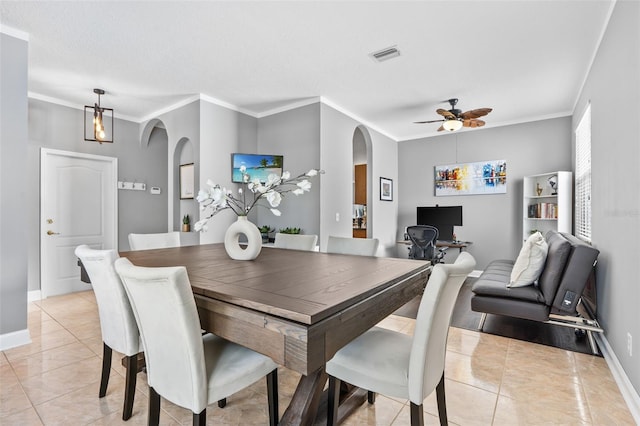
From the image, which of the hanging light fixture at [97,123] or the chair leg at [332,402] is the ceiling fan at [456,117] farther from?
the hanging light fixture at [97,123]

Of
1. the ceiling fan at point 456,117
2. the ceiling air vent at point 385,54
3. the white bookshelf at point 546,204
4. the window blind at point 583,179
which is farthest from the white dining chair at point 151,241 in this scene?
the white bookshelf at point 546,204

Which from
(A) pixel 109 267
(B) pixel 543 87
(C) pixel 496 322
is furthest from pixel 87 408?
(B) pixel 543 87

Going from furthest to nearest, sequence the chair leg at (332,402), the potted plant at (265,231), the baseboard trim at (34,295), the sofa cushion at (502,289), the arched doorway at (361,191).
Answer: the arched doorway at (361,191) < the potted plant at (265,231) < the baseboard trim at (34,295) < the sofa cushion at (502,289) < the chair leg at (332,402)

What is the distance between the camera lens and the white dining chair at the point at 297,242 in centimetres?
→ 270

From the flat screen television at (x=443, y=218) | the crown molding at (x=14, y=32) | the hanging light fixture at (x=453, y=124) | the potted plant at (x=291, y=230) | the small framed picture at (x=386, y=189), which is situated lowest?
the potted plant at (x=291, y=230)

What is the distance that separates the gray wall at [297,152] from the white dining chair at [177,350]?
2972 millimetres

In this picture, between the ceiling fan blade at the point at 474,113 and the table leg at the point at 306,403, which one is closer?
the table leg at the point at 306,403

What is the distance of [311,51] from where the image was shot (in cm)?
297

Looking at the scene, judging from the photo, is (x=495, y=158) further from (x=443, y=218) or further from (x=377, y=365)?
(x=377, y=365)

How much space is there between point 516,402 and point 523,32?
9.40 feet

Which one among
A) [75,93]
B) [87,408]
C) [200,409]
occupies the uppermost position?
[75,93]

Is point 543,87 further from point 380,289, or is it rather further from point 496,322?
point 380,289

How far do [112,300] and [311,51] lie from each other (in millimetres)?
2634

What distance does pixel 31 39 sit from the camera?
2.74 m
